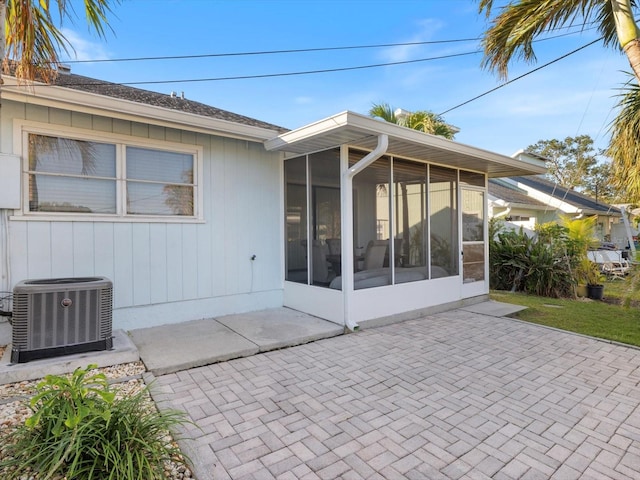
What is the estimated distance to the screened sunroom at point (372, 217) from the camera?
4.88 meters

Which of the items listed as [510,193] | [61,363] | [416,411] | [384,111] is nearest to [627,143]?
[384,111]

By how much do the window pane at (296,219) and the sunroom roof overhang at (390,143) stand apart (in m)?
0.28

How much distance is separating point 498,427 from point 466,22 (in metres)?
9.07

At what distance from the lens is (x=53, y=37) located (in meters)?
3.12

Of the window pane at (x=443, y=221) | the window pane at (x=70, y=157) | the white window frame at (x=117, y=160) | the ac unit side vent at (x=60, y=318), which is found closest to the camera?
the ac unit side vent at (x=60, y=318)

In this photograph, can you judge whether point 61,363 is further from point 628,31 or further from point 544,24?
point 628,31

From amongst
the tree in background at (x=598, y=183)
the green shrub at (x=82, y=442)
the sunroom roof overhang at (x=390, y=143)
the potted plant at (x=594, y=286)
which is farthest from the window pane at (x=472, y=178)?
the tree in background at (x=598, y=183)

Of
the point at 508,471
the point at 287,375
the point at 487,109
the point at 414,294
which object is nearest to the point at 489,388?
the point at 508,471

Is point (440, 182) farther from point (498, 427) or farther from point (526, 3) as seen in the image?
point (498, 427)

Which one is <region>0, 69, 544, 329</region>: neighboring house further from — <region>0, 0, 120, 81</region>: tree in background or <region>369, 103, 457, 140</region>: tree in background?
<region>369, 103, 457, 140</region>: tree in background

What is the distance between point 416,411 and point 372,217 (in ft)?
10.1

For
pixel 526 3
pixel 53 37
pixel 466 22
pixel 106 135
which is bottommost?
pixel 106 135

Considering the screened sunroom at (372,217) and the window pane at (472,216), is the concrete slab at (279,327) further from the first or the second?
the window pane at (472,216)

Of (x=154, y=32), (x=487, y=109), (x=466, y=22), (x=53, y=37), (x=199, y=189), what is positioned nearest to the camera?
(x=53, y=37)
